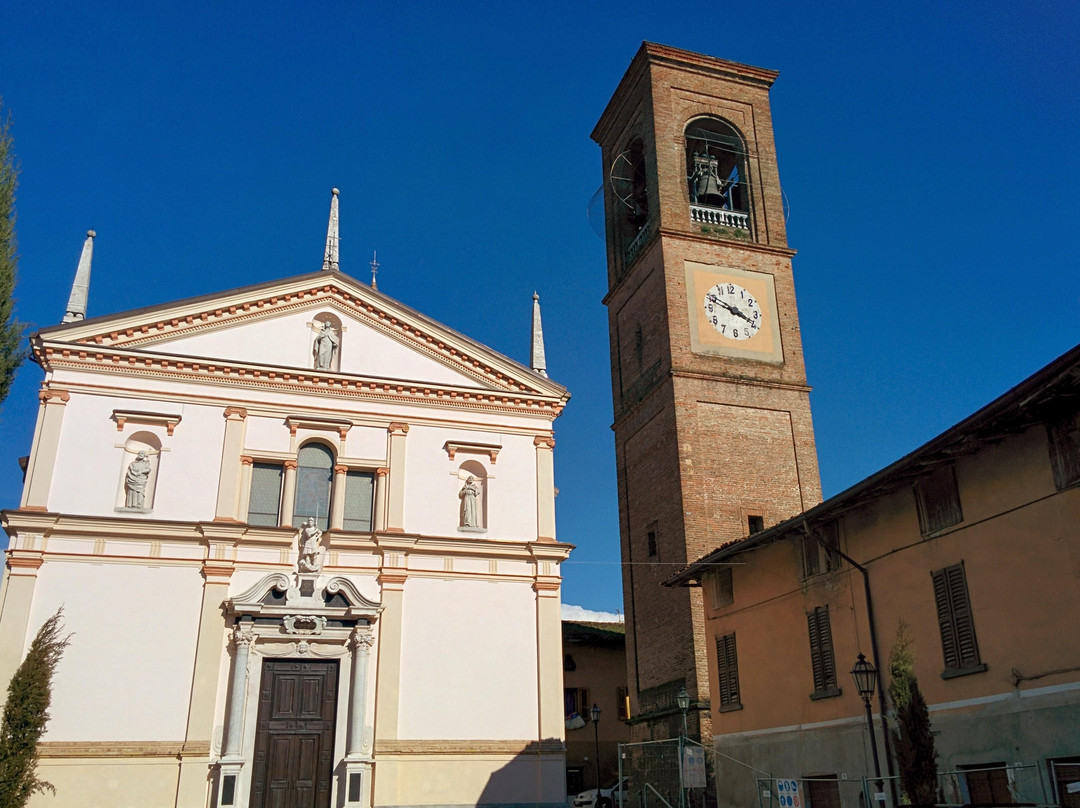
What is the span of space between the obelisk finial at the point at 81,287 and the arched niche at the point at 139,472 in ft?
9.11

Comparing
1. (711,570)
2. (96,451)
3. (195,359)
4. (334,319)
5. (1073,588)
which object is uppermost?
(334,319)

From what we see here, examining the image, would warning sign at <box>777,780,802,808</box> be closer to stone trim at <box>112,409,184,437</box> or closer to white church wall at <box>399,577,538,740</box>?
white church wall at <box>399,577,538,740</box>

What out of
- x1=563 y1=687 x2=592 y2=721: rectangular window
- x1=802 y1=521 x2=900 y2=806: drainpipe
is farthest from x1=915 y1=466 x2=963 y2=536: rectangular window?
x1=563 y1=687 x2=592 y2=721: rectangular window

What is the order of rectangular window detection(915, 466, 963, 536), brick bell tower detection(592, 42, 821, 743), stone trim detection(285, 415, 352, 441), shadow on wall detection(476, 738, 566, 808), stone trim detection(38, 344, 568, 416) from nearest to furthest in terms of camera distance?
rectangular window detection(915, 466, 963, 536) → shadow on wall detection(476, 738, 566, 808) → stone trim detection(38, 344, 568, 416) → stone trim detection(285, 415, 352, 441) → brick bell tower detection(592, 42, 821, 743)

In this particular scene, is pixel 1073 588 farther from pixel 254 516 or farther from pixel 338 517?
pixel 254 516

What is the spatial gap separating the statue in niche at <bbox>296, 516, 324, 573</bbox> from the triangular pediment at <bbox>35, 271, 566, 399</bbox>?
3342 millimetres

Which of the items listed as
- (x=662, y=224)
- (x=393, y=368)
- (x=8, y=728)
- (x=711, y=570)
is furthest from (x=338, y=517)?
(x=662, y=224)

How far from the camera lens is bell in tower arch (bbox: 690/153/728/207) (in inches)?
1150

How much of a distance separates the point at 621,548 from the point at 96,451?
14.8 m

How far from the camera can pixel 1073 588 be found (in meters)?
11.9

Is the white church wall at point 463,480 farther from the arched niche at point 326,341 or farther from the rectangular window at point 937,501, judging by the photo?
the rectangular window at point 937,501

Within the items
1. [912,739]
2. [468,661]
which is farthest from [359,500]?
[912,739]

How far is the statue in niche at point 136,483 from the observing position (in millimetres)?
18094

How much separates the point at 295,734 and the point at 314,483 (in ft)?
15.6
